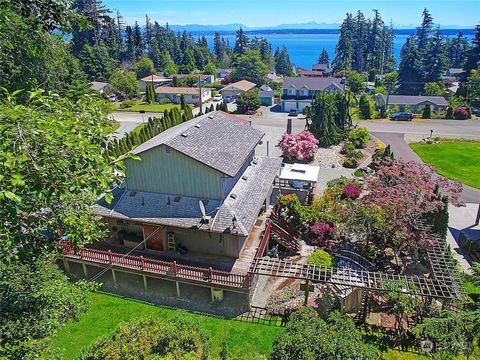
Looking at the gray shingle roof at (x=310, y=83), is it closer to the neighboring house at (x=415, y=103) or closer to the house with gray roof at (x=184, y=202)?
the neighboring house at (x=415, y=103)

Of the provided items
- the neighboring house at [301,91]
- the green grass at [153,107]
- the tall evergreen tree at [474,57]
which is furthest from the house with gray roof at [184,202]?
the tall evergreen tree at [474,57]

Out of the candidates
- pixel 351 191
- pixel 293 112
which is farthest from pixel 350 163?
pixel 293 112

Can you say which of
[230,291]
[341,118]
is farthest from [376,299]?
[341,118]

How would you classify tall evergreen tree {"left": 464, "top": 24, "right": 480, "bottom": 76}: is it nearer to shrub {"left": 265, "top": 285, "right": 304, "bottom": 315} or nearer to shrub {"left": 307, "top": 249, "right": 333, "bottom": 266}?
shrub {"left": 307, "top": 249, "right": 333, "bottom": 266}

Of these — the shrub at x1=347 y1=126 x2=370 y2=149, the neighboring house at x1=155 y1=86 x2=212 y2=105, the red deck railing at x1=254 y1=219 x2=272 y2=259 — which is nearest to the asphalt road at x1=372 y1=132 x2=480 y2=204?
the shrub at x1=347 y1=126 x2=370 y2=149

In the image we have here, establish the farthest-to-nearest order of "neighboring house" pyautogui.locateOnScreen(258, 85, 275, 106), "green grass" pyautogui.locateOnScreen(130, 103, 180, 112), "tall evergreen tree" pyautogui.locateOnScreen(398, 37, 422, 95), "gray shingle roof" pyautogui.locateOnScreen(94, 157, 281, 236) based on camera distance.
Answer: "tall evergreen tree" pyautogui.locateOnScreen(398, 37, 422, 95) < "neighboring house" pyautogui.locateOnScreen(258, 85, 275, 106) < "green grass" pyautogui.locateOnScreen(130, 103, 180, 112) < "gray shingle roof" pyautogui.locateOnScreen(94, 157, 281, 236)

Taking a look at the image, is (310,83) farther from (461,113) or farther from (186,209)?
(186,209)
